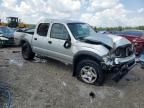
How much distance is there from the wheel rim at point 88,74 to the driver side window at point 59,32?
1.34m

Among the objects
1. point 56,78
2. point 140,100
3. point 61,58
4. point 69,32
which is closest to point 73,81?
point 56,78

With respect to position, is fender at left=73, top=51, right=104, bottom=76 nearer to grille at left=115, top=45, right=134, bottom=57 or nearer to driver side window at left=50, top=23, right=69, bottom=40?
grille at left=115, top=45, right=134, bottom=57

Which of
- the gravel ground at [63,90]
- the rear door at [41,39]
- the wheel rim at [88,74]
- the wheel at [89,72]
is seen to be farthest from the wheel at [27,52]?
the wheel rim at [88,74]

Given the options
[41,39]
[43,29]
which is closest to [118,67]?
[41,39]

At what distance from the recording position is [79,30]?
7809mm

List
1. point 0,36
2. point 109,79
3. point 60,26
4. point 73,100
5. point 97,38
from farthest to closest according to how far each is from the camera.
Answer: point 0,36
point 60,26
point 109,79
point 97,38
point 73,100

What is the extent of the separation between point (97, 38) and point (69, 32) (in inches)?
40.4

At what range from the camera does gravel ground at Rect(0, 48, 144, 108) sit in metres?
5.33

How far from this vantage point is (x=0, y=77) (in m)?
7.16

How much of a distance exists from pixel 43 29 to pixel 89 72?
295 centimetres

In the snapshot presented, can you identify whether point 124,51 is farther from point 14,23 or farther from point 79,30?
point 14,23

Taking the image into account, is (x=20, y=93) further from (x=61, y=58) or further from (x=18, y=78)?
(x=61, y=58)

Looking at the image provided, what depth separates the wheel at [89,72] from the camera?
6.55m

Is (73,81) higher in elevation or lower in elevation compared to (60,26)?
lower
